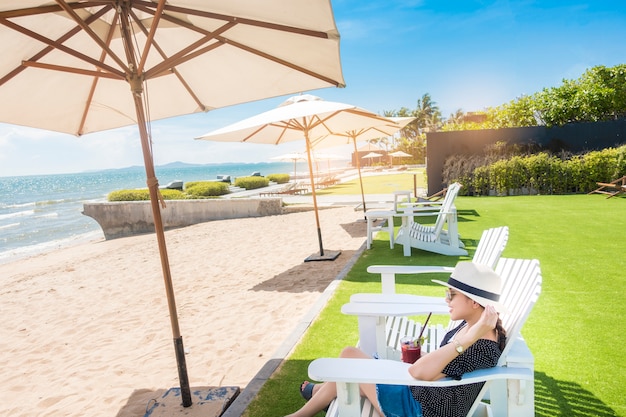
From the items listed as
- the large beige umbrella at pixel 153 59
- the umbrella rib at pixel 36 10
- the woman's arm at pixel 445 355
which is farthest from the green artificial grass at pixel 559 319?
the umbrella rib at pixel 36 10

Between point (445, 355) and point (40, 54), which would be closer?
point (445, 355)

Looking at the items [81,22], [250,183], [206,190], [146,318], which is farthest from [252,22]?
[250,183]

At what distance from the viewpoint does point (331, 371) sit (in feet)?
5.69

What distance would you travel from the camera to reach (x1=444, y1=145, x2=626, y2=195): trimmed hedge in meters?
13.7

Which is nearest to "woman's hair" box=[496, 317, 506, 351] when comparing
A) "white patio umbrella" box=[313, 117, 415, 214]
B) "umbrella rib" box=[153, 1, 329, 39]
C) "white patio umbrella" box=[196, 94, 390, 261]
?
"umbrella rib" box=[153, 1, 329, 39]

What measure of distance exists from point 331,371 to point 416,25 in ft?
327

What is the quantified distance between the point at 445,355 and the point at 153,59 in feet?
11.2

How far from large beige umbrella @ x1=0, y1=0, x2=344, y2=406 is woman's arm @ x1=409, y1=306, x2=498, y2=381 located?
1780mm

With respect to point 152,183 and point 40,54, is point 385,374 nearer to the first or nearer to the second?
point 152,183

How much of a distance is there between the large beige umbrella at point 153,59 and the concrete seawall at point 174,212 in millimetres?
10832

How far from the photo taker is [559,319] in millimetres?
3885

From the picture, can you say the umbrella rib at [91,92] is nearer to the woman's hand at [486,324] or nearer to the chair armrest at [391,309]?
the chair armrest at [391,309]

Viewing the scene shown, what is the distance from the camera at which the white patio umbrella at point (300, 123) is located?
20.4ft

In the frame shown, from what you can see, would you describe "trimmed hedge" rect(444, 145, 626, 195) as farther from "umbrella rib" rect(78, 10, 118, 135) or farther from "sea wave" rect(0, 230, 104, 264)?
"sea wave" rect(0, 230, 104, 264)
